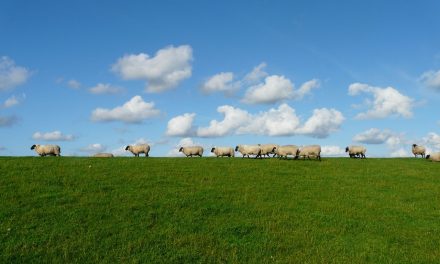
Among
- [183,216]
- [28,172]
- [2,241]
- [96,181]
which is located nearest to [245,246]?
[183,216]

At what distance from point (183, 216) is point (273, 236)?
5039 millimetres

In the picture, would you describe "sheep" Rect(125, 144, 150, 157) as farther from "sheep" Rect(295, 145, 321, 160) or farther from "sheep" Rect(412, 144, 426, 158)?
"sheep" Rect(412, 144, 426, 158)

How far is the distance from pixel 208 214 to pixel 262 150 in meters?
27.9

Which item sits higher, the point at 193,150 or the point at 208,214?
the point at 193,150

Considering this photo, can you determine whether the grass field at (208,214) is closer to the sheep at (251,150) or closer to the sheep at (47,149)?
the sheep at (251,150)

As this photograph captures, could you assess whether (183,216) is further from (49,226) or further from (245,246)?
(49,226)

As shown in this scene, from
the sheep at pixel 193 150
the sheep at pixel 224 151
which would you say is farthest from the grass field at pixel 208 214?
the sheep at pixel 193 150

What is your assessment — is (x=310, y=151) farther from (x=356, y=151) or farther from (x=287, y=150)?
(x=356, y=151)

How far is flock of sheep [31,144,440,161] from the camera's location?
48.4 metres

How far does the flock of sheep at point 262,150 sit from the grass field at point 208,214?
413 inches

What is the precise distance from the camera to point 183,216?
81.4 feet

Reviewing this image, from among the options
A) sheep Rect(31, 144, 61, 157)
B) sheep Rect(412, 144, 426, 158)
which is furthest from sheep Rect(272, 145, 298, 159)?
sheep Rect(31, 144, 61, 157)

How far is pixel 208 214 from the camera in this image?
83.4 feet

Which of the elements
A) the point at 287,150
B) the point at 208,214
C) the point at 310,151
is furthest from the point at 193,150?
the point at 208,214
